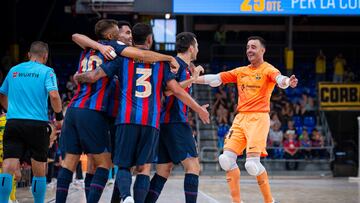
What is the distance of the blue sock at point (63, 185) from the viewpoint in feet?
22.3

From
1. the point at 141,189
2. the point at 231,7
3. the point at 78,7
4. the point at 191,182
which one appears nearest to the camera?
the point at 141,189

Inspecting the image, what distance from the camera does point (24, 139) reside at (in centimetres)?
766

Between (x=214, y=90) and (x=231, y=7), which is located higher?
(x=231, y=7)

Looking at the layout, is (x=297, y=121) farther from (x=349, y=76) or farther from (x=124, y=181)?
(x=124, y=181)

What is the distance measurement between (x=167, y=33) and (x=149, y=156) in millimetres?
25111

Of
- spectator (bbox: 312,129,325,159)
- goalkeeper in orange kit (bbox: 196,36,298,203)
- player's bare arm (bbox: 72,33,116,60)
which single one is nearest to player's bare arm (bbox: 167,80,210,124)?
player's bare arm (bbox: 72,33,116,60)

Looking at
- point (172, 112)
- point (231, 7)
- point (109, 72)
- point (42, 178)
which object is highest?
point (231, 7)

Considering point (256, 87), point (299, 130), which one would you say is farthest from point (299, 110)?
point (256, 87)

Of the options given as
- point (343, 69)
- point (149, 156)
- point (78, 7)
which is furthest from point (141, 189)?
point (343, 69)

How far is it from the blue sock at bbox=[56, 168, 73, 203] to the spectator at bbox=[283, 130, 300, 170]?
49.4 feet

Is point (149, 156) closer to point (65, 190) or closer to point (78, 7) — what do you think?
point (65, 190)

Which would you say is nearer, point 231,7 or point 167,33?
point 231,7

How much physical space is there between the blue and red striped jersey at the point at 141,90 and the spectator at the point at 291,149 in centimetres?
1503

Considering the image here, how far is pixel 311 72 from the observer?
27.5 m
